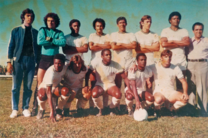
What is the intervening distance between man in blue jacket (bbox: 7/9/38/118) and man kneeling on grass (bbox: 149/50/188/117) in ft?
9.20

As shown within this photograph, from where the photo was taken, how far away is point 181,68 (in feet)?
14.4

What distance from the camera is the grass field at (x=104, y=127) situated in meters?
3.12

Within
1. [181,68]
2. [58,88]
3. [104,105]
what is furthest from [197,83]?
[58,88]

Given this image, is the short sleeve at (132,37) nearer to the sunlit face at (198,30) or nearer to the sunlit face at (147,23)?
the sunlit face at (147,23)

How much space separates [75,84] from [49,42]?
1.09 m

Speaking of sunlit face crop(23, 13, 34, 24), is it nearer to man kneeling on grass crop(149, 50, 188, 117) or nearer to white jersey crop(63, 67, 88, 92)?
white jersey crop(63, 67, 88, 92)

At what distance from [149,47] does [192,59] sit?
116cm

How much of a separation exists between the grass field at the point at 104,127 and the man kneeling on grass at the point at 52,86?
337mm

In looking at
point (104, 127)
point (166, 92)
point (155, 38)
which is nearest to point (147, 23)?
point (155, 38)

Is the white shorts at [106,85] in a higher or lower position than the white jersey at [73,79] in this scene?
lower

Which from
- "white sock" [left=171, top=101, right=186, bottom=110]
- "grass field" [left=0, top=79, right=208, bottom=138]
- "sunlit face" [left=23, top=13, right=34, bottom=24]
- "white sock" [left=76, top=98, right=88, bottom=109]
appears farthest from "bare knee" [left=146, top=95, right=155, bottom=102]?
"sunlit face" [left=23, top=13, right=34, bottom=24]

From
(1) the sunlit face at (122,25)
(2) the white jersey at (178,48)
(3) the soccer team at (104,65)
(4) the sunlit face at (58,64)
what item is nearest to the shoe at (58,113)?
(3) the soccer team at (104,65)

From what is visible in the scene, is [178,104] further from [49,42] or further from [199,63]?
[49,42]

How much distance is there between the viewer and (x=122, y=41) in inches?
171
